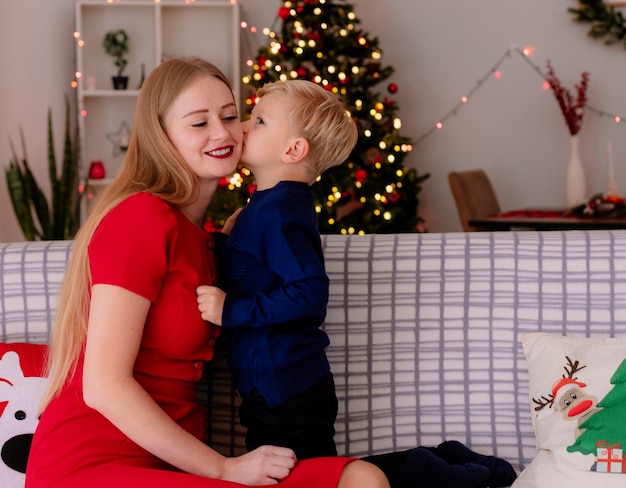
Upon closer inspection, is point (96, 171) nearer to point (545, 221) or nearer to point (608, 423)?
point (545, 221)

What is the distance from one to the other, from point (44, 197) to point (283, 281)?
3060 mm

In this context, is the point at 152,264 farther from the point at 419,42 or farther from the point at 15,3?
the point at 419,42

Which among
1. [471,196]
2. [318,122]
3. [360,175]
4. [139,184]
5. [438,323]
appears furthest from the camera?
[471,196]

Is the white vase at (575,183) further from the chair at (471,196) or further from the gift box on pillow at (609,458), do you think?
the gift box on pillow at (609,458)

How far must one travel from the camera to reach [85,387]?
150 cm

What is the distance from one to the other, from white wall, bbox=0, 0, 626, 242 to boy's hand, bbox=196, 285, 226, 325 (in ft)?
12.5

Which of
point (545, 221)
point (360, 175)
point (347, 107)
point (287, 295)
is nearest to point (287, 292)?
point (287, 295)

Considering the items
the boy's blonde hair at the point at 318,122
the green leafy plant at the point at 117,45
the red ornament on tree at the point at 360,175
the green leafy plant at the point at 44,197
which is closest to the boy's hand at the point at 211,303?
the boy's blonde hair at the point at 318,122

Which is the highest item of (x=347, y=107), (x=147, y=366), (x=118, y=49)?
(x=118, y=49)

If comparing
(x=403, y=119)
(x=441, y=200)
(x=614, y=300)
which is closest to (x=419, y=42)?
(x=403, y=119)

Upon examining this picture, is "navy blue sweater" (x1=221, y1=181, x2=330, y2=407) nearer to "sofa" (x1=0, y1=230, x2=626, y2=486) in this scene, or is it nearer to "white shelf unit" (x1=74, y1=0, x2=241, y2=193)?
"sofa" (x1=0, y1=230, x2=626, y2=486)

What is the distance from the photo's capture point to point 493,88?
5.33 meters

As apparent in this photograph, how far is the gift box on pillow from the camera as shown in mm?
1649

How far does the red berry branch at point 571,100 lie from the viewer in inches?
192
